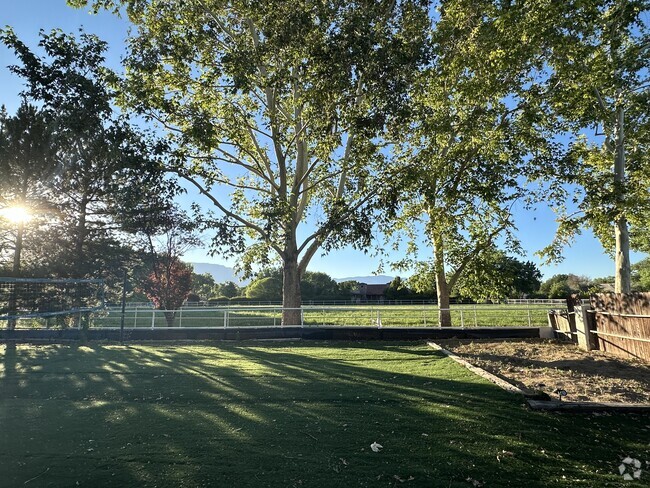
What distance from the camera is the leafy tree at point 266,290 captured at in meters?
53.0

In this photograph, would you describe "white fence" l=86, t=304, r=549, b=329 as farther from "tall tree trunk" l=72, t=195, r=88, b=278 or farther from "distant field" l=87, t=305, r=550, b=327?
"tall tree trunk" l=72, t=195, r=88, b=278

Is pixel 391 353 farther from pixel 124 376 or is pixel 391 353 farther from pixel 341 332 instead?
pixel 124 376

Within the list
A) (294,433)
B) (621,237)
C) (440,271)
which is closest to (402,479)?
(294,433)

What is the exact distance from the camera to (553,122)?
46.8 feet

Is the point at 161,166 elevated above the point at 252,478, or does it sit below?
above

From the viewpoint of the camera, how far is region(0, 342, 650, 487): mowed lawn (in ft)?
11.6

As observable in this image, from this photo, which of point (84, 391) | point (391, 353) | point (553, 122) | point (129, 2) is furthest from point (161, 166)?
point (553, 122)

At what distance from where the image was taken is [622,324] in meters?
10.4

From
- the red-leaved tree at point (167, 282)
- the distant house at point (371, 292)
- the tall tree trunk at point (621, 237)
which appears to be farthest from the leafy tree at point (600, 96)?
the distant house at point (371, 292)

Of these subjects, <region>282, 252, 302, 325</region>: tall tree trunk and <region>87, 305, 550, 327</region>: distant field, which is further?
Answer: <region>282, 252, 302, 325</region>: tall tree trunk

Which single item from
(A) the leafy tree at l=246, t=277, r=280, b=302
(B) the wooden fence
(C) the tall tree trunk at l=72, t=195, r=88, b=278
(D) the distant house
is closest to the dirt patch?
(B) the wooden fence

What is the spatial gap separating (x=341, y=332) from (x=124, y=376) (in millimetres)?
8488

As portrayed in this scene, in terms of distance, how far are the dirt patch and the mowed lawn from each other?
1128 millimetres

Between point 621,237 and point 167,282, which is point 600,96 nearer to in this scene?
point 621,237
